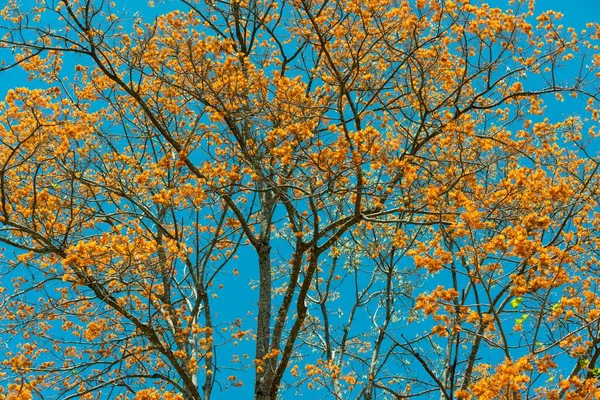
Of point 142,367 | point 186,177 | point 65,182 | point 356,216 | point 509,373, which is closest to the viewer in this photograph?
point 509,373

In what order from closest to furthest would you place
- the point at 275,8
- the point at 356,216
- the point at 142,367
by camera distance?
the point at 356,216, the point at 142,367, the point at 275,8

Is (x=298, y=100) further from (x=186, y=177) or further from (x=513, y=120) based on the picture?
(x=513, y=120)

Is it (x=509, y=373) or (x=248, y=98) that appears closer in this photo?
(x=509, y=373)

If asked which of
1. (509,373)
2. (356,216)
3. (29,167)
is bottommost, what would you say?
(509,373)

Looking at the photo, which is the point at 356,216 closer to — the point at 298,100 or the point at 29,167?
the point at 298,100

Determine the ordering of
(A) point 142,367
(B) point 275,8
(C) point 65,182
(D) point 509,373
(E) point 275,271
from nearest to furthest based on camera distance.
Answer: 1. (D) point 509,373
2. (A) point 142,367
3. (C) point 65,182
4. (B) point 275,8
5. (E) point 275,271

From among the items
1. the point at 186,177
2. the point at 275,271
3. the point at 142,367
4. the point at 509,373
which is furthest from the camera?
the point at 275,271

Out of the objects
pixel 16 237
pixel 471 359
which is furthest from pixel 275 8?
pixel 471 359

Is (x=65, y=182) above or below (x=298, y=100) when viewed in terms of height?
above

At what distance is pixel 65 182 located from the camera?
30.1ft

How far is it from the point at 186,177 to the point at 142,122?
2404mm

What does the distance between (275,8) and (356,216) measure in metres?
4.33

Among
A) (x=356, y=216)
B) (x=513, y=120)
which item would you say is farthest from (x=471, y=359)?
(x=513, y=120)

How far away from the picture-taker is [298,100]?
7.52 m
